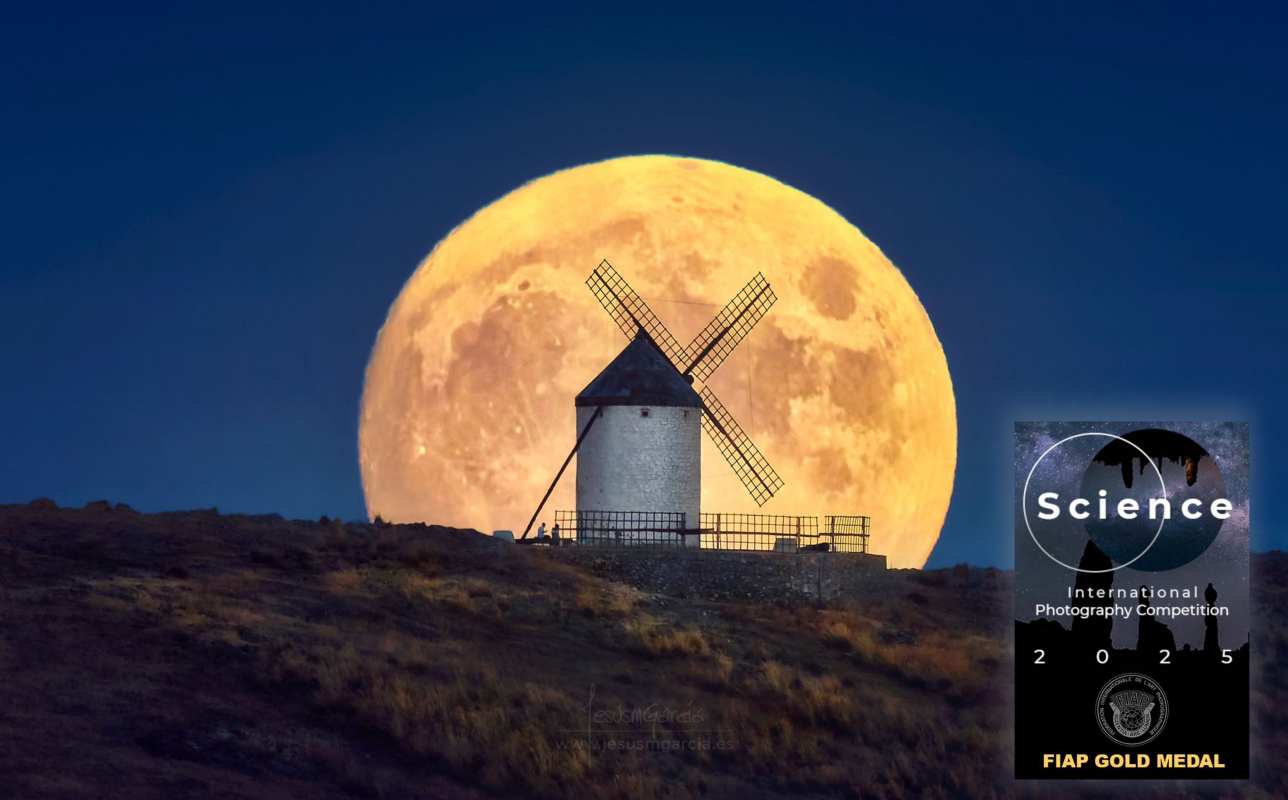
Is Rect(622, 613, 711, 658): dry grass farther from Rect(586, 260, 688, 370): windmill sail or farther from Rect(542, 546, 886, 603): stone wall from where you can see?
Rect(586, 260, 688, 370): windmill sail

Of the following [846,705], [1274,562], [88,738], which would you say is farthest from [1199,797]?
[1274,562]

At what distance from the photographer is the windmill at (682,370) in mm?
45625

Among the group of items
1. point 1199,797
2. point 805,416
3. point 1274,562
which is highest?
point 805,416

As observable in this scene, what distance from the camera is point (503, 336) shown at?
47156 mm

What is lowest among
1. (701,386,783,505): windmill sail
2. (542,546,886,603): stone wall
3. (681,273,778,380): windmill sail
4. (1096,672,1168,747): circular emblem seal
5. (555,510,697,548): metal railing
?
(1096,672,1168,747): circular emblem seal

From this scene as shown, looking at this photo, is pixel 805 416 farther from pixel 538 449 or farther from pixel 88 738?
pixel 88 738

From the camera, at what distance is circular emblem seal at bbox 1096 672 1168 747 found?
26031 mm

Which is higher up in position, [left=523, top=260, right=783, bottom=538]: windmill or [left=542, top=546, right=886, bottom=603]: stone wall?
[left=523, top=260, right=783, bottom=538]: windmill

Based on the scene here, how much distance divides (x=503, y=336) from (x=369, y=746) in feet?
72.5

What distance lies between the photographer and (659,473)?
1781 inches

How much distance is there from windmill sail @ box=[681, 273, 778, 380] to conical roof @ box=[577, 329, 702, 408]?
137cm

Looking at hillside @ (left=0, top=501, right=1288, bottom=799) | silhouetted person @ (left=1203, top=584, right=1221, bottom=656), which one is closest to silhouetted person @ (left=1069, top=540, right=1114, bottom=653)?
silhouetted person @ (left=1203, top=584, right=1221, bottom=656)

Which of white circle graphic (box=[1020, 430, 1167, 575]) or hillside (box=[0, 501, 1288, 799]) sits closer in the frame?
hillside (box=[0, 501, 1288, 799])

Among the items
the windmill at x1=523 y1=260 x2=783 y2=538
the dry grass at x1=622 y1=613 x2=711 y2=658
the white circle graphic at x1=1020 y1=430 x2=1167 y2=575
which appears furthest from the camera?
the windmill at x1=523 y1=260 x2=783 y2=538
